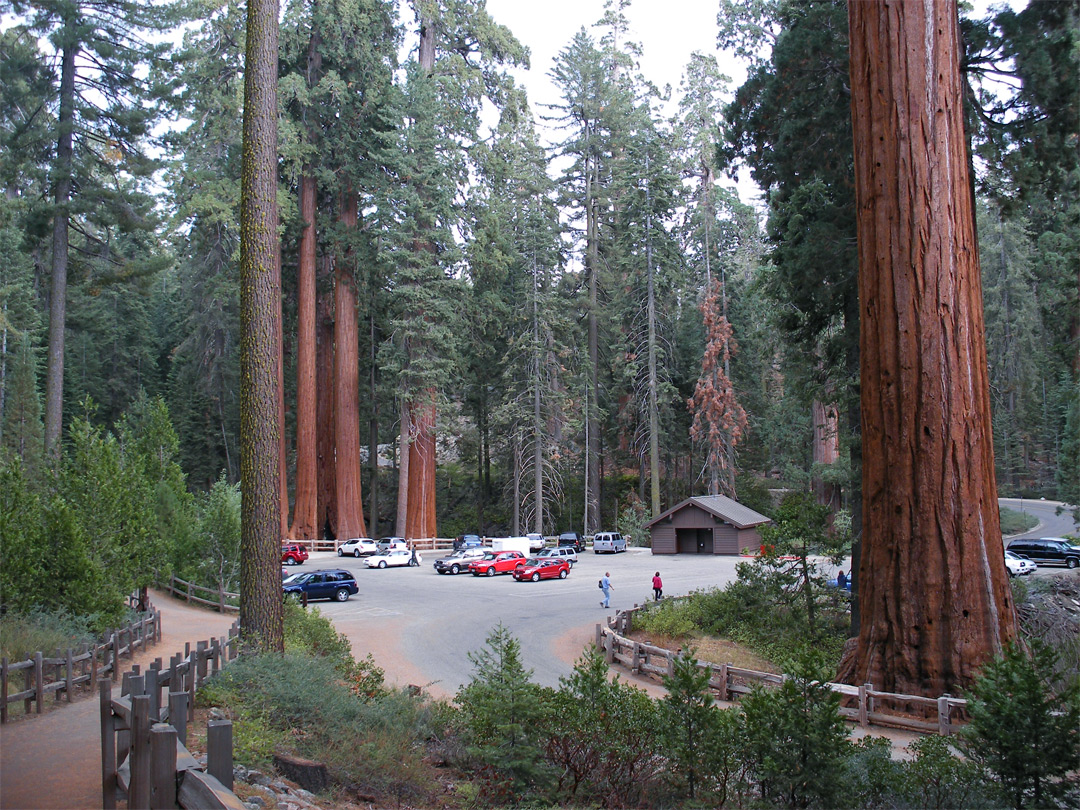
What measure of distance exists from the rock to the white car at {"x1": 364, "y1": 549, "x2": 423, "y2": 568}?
32078 millimetres

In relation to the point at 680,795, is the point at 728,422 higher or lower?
higher

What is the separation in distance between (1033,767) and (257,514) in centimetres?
972

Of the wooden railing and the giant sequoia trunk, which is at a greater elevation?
the giant sequoia trunk

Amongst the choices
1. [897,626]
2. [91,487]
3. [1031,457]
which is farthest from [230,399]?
[1031,457]

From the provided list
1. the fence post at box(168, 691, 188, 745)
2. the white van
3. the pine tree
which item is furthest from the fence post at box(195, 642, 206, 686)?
the white van

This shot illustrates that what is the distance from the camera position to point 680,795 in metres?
7.12

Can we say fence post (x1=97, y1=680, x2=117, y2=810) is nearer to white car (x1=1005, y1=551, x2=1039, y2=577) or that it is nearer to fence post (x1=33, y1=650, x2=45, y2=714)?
fence post (x1=33, y1=650, x2=45, y2=714)

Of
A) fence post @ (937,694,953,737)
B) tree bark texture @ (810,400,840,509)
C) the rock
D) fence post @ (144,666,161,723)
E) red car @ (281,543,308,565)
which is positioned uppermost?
tree bark texture @ (810,400,840,509)

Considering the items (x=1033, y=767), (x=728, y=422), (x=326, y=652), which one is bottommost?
(x=326, y=652)

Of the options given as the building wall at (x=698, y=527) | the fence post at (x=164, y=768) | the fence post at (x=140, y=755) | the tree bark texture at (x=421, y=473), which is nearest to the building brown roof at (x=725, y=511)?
the building wall at (x=698, y=527)

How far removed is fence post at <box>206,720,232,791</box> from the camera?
4840 mm

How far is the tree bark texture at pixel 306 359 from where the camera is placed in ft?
142

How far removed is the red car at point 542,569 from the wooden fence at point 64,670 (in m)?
20.1

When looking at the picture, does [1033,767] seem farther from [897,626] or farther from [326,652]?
[326,652]
